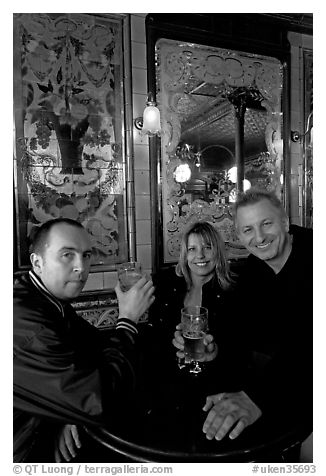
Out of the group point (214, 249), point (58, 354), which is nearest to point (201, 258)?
point (214, 249)

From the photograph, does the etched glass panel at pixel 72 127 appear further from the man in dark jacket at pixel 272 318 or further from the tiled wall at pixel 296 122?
the tiled wall at pixel 296 122

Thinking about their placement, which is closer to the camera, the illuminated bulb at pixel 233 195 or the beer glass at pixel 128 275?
the beer glass at pixel 128 275

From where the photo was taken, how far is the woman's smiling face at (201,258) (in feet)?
5.80

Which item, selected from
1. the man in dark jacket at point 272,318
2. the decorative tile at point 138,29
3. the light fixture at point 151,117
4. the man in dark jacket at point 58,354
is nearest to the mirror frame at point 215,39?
the decorative tile at point 138,29

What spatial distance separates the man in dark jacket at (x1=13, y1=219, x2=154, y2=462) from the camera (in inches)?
32.8

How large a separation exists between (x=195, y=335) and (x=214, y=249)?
2.37 ft

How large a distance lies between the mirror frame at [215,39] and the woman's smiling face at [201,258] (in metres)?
0.25

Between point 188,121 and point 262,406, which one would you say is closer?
point 262,406

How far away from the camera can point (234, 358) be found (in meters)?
1.20

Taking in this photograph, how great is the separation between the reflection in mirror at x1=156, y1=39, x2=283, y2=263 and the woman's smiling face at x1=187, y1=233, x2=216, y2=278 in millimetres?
224

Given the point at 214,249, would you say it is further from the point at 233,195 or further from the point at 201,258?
the point at 233,195
